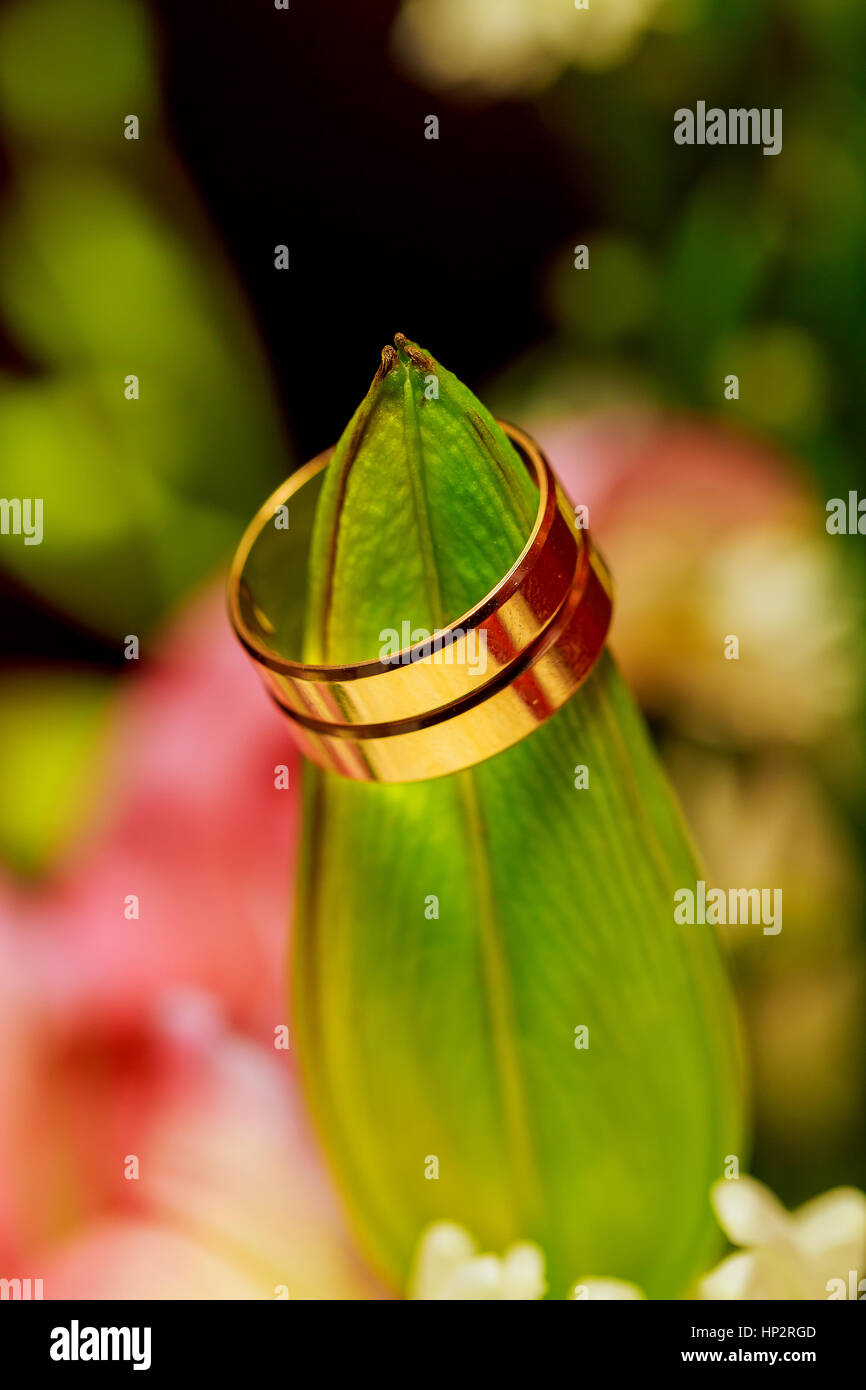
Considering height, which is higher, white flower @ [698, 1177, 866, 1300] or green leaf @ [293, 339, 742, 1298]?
green leaf @ [293, 339, 742, 1298]

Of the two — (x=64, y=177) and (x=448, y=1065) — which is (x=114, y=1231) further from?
(x=64, y=177)

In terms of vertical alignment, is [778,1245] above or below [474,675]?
below

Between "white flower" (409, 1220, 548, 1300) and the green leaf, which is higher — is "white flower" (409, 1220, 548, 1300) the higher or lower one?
the lower one

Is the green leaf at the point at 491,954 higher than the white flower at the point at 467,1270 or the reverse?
higher

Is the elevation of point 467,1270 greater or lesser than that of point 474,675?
lesser
